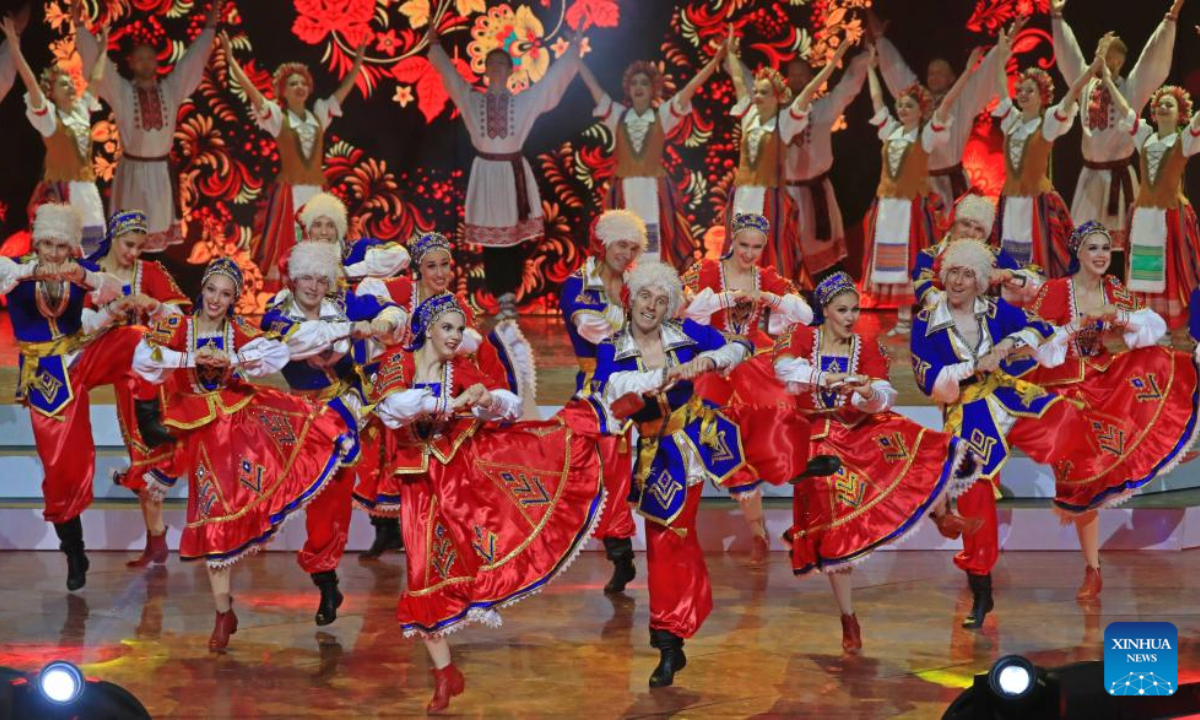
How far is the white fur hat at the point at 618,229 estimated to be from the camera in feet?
21.6

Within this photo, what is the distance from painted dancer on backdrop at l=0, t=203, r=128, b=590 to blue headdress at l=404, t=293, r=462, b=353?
189cm

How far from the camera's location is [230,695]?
523cm

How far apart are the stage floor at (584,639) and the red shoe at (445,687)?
0.06 metres

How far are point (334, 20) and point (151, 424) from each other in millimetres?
4994

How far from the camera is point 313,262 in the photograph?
6199mm

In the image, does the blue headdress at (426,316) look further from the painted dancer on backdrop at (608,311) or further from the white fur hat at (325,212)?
the white fur hat at (325,212)

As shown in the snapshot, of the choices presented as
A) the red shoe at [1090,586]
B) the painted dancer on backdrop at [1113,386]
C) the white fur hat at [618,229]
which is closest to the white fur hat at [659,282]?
the white fur hat at [618,229]

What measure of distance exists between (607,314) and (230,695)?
207 cm

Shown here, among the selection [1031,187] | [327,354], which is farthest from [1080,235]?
[1031,187]

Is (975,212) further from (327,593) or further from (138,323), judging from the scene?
(138,323)

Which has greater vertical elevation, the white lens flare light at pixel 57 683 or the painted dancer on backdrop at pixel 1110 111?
the painted dancer on backdrop at pixel 1110 111

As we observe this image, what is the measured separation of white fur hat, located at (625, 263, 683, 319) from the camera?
212 inches

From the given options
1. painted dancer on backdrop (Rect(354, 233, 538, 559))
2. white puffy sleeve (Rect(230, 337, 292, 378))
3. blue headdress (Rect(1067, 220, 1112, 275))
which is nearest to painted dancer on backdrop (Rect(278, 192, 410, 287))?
painted dancer on backdrop (Rect(354, 233, 538, 559))

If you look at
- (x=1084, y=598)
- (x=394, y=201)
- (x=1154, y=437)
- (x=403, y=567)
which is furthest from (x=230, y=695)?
(x=394, y=201)
